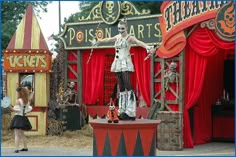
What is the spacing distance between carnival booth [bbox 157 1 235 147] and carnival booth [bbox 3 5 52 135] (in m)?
3.64

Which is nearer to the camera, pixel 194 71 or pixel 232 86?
pixel 194 71

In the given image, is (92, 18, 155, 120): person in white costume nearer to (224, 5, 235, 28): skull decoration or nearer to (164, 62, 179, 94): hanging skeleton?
(224, 5, 235, 28): skull decoration

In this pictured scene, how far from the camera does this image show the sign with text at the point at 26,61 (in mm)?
13930

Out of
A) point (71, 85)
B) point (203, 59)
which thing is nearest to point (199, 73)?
point (203, 59)

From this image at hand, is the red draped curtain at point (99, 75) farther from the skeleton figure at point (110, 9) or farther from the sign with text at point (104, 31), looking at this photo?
the skeleton figure at point (110, 9)

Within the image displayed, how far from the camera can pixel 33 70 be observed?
13.9 m

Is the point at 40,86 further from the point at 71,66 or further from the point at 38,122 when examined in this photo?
the point at 71,66

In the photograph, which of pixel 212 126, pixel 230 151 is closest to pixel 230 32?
pixel 230 151

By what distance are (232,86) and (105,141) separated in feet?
23.1

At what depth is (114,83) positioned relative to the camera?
571 inches

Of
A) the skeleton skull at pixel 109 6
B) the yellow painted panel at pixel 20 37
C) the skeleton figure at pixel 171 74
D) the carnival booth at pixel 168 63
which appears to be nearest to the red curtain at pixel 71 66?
the carnival booth at pixel 168 63

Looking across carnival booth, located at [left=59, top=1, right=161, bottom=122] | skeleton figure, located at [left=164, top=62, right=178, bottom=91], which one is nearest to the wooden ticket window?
carnival booth, located at [left=59, top=1, right=161, bottom=122]

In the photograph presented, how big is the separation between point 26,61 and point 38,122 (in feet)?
5.68

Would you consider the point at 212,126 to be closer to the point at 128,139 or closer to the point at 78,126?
the point at 78,126
